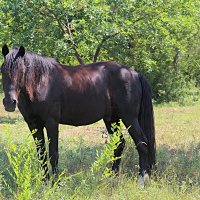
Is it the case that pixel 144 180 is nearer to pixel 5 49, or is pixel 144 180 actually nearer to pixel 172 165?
pixel 172 165

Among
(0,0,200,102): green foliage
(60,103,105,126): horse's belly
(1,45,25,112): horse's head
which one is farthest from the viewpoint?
(0,0,200,102): green foliage

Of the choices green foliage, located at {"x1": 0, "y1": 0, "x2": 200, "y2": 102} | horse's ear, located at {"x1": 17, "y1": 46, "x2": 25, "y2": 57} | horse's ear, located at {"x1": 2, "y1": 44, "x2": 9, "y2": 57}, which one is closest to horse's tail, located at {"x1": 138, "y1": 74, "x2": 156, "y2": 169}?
horse's ear, located at {"x1": 17, "y1": 46, "x2": 25, "y2": 57}

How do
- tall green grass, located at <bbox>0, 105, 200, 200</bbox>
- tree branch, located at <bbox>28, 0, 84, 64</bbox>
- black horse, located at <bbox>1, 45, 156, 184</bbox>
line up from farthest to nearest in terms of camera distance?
tree branch, located at <bbox>28, 0, 84, 64</bbox>
black horse, located at <bbox>1, 45, 156, 184</bbox>
tall green grass, located at <bbox>0, 105, 200, 200</bbox>

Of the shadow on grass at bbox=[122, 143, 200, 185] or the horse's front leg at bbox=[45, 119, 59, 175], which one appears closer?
the horse's front leg at bbox=[45, 119, 59, 175]

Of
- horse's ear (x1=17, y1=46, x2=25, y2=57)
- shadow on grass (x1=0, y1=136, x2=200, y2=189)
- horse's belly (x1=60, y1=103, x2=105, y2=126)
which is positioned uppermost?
horse's ear (x1=17, y1=46, x2=25, y2=57)

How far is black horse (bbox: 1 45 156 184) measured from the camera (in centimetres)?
450

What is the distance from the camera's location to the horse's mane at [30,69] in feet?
14.4

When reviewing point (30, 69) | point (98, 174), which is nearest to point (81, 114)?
point (30, 69)

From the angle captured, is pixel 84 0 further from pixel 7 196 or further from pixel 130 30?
pixel 7 196

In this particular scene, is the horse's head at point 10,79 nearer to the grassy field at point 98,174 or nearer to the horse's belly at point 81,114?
the grassy field at point 98,174

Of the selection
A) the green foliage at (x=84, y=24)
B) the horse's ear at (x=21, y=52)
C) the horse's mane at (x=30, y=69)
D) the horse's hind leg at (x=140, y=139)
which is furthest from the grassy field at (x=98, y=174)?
the green foliage at (x=84, y=24)

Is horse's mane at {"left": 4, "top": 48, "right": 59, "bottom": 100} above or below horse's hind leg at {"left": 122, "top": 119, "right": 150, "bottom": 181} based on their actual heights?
above

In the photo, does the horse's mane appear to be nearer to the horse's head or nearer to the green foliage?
the horse's head

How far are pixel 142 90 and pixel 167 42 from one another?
887 cm
